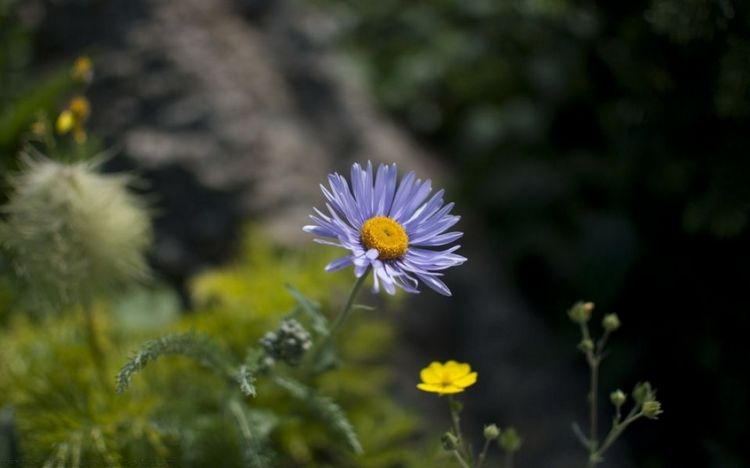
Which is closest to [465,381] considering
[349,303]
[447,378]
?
[447,378]

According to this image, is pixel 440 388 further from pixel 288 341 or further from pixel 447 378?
pixel 288 341

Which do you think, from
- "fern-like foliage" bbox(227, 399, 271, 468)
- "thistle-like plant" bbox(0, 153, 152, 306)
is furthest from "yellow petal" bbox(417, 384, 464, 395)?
"thistle-like plant" bbox(0, 153, 152, 306)

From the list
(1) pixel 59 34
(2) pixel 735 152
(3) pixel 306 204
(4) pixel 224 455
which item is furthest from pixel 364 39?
(4) pixel 224 455

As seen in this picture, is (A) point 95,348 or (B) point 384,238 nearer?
(B) point 384,238

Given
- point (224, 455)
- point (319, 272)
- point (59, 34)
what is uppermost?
point (59, 34)

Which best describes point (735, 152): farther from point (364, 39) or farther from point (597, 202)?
point (364, 39)

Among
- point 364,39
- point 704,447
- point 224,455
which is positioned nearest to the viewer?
point 224,455
